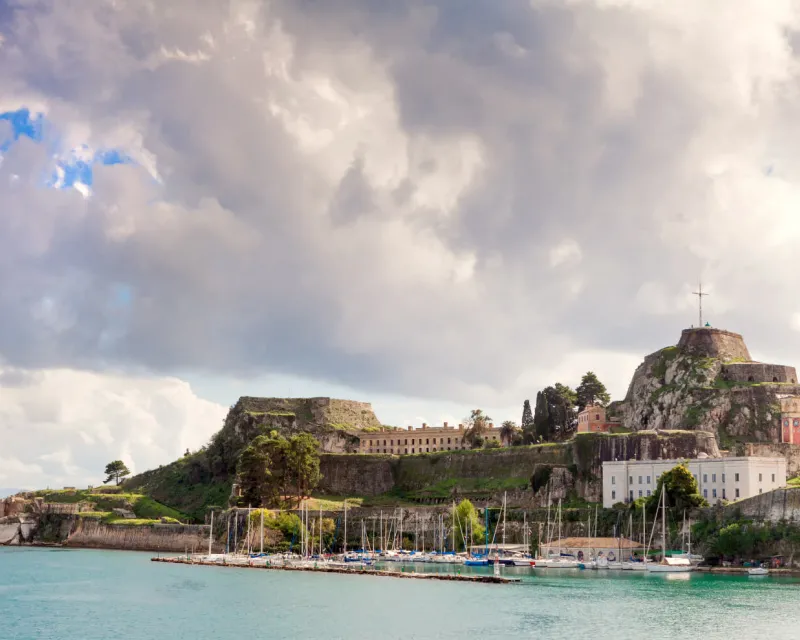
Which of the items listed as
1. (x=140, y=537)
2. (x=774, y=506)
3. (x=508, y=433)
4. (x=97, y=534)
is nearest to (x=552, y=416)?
(x=508, y=433)

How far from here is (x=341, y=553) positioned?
414 ft

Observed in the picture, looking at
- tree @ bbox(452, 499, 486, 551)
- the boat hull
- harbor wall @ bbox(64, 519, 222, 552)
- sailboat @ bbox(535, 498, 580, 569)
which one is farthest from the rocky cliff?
harbor wall @ bbox(64, 519, 222, 552)

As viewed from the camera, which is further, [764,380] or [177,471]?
[177,471]

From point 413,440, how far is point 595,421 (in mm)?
28274

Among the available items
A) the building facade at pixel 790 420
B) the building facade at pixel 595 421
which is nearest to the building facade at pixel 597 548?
the building facade at pixel 595 421

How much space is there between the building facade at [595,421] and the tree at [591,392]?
10.2 metres

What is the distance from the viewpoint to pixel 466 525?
404ft

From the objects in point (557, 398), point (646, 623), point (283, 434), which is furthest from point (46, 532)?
point (646, 623)

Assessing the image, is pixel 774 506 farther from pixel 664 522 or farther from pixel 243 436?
pixel 243 436

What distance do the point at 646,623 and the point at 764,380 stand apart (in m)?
73.3

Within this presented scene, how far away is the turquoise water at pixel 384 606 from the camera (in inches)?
2702

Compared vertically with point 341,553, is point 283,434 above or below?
above

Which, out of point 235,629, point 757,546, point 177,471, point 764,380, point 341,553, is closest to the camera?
point 235,629

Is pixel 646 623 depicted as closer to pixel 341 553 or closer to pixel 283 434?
pixel 341 553
